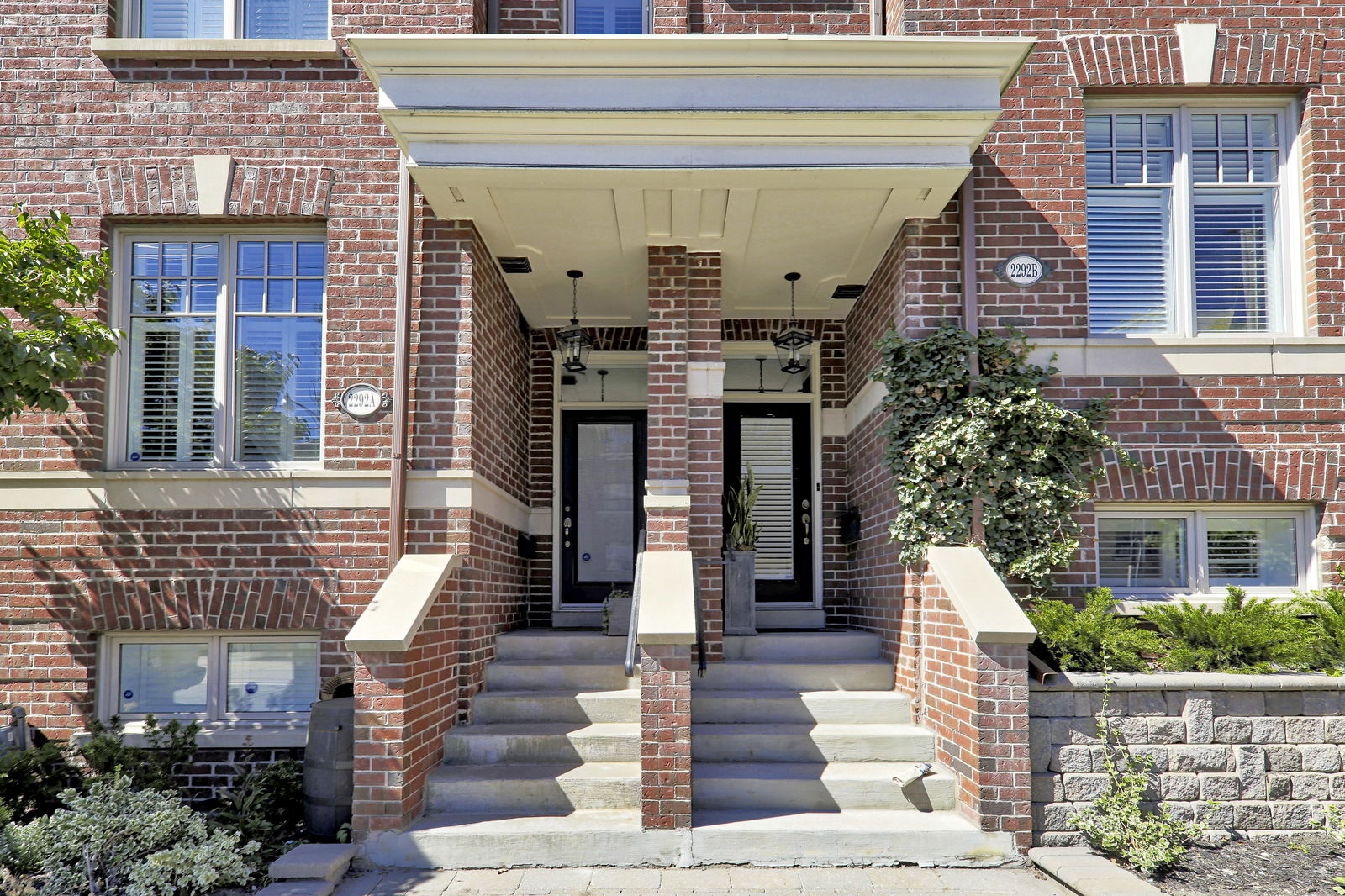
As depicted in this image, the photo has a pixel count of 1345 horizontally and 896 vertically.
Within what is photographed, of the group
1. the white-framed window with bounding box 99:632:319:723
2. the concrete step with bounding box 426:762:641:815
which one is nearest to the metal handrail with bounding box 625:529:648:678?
the concrete step with bounding box 426:762:641:815

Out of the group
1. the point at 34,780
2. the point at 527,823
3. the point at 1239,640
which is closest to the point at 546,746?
the point at 527,823

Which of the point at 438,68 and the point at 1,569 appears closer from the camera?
the point at 438,68

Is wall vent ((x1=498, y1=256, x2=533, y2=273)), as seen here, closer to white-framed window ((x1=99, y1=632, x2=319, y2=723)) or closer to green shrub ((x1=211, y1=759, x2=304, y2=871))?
white-framed window ((x1=99, y1=632, x2=319, y2=723))

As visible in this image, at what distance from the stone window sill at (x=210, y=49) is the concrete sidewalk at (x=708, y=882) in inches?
211

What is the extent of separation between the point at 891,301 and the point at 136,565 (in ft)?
18.0

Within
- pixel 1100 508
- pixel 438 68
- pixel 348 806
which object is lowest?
pixel 348 806

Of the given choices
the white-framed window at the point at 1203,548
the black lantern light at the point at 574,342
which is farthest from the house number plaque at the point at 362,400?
the white-framed window at the point at 1203,548

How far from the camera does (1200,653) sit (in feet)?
18.2

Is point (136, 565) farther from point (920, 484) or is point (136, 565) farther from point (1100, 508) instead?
point (1100, 508)

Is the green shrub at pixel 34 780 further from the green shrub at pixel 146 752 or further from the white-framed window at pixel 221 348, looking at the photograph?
the white-framed window at pixel 221 348

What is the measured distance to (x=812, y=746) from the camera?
596 centimetres

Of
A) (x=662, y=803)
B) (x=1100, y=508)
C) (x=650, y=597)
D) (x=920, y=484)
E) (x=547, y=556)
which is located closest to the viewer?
(x=662, y=803)

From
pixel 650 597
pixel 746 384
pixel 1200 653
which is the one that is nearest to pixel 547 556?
pixel 746 384

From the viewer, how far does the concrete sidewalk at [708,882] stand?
4.82 m
